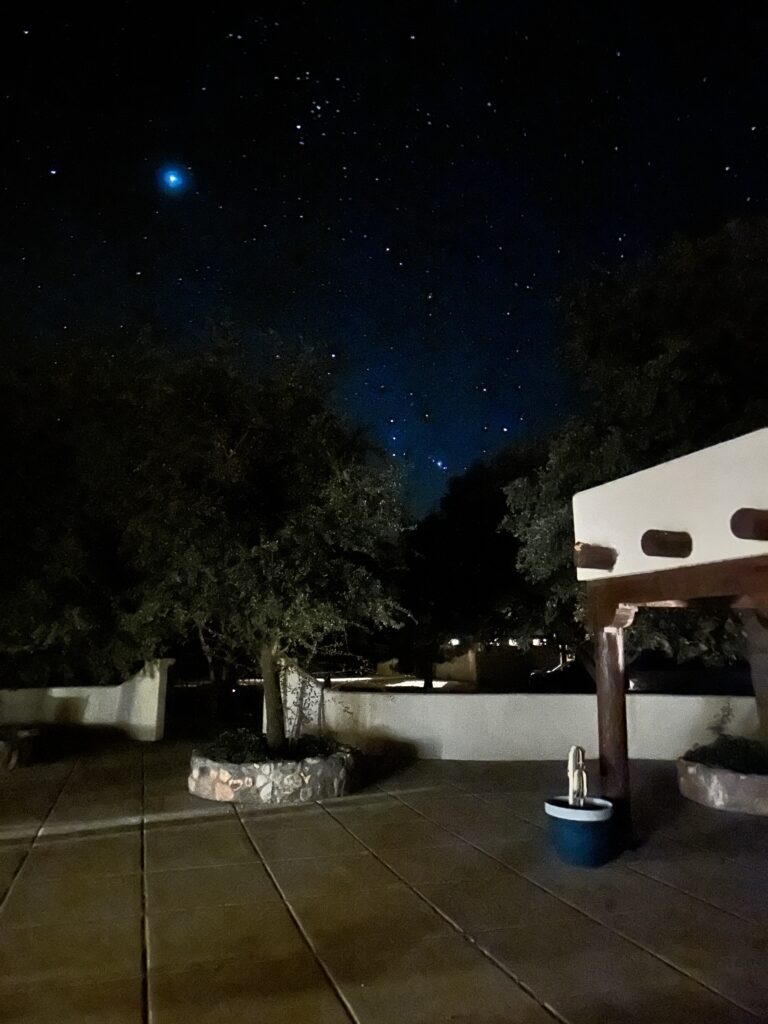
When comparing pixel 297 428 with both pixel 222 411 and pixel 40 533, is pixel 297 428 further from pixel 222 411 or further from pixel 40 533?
pixel 40 533

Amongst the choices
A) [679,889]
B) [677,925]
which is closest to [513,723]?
[679,889]

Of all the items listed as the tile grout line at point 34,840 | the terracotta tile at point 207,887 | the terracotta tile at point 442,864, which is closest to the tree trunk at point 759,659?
the terracotta tile at point 442,864

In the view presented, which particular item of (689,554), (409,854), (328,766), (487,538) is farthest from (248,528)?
(487,538)

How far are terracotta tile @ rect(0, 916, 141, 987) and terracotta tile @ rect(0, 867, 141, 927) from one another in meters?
0.13

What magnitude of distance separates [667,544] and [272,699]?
555 centimetres

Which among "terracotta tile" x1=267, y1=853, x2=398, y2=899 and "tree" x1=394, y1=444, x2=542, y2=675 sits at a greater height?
"tree" x1=394, y1=444, x2=542, y2=675

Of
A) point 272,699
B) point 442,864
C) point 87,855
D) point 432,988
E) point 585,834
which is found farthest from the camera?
point 272,699

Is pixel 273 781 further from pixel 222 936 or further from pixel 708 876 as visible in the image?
pixel 708 876

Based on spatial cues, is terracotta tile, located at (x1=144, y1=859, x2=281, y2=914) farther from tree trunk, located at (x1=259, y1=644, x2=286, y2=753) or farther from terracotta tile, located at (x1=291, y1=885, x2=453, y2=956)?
tree trunk, located at (x1=259, y1=644, x2=286, y2=753)

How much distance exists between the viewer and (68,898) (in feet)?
21.0

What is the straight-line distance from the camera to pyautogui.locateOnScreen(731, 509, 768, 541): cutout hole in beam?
5953mm

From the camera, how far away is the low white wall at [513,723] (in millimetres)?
12578

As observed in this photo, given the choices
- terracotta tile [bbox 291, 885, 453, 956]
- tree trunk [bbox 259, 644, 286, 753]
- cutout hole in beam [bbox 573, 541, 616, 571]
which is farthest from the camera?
tree trunk [bbox 259, 644, 286, 753]

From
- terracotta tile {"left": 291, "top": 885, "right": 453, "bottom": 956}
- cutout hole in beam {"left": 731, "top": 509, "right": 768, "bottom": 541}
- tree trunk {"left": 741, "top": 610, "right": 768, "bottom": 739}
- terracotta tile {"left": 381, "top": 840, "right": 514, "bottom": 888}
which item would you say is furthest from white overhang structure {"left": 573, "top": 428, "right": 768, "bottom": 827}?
terracotta tile {"left": 291, "top": 885, "right": 453, "bottom": 956}
